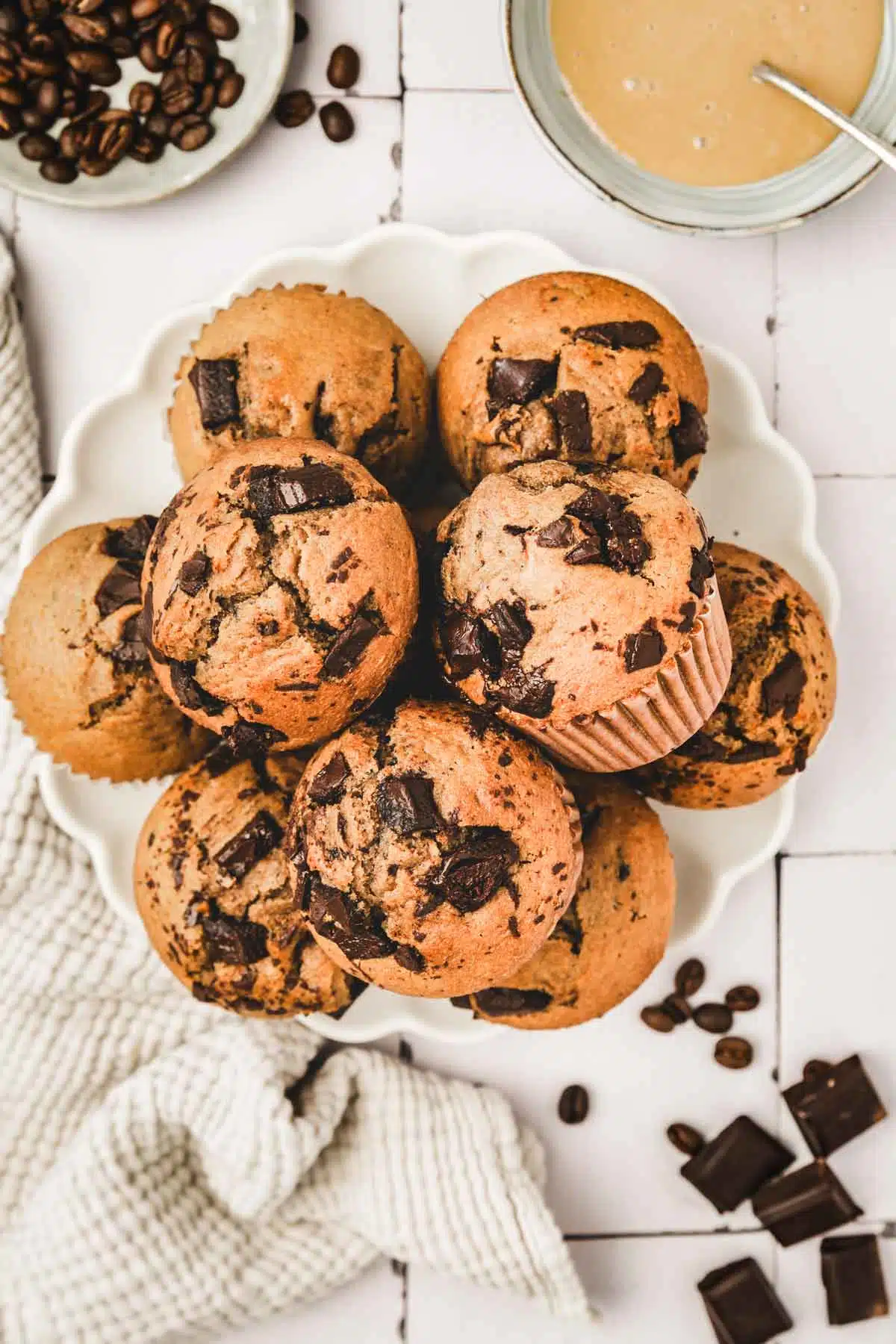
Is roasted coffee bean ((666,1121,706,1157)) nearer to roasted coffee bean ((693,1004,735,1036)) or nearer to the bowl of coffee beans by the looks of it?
roasted coffee bean ((693,1004,735,1036))

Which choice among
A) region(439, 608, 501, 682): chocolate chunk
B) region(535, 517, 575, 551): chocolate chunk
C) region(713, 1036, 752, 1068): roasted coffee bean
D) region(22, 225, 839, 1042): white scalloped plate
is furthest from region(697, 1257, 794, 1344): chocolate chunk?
region(535, 517, 575, 551): chocolate chunk

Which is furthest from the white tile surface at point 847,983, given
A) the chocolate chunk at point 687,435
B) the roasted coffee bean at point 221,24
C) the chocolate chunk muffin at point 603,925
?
the roasted coffee bean at point 221,24

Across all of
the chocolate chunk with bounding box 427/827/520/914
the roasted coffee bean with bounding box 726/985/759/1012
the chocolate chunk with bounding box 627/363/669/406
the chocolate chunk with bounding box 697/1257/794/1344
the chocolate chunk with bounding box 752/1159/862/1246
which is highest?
the chocolate chunk with bounding box 627/363/669/406

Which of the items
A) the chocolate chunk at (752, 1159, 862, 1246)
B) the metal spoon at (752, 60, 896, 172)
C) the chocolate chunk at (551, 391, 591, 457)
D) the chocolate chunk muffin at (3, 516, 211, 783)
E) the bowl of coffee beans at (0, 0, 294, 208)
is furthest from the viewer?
the chocolate chunk at (752, 1159, 862, 1246)

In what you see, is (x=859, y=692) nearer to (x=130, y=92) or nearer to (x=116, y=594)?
(x=116, y=594)

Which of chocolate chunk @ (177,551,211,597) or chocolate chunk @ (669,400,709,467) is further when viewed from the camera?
chocolate chunk @ (669,400,709,467)

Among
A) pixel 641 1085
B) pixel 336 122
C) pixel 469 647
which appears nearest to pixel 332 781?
pixel 469 647

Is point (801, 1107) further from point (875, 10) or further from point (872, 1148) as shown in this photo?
point (875, 10)
